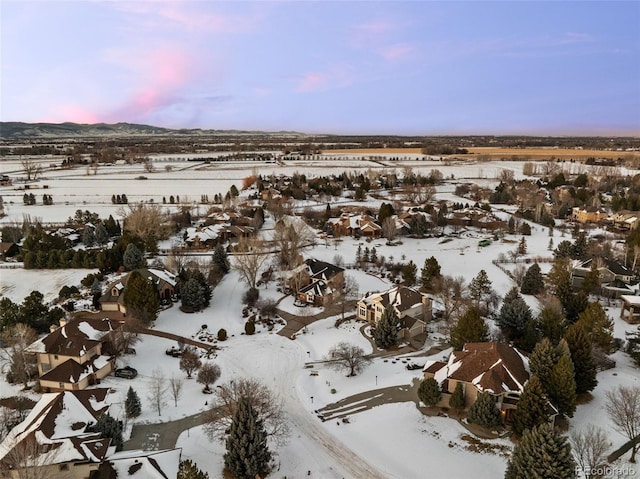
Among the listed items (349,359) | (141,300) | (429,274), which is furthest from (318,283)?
(141,300)

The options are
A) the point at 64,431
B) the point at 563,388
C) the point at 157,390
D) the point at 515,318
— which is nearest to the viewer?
the point at 64,431

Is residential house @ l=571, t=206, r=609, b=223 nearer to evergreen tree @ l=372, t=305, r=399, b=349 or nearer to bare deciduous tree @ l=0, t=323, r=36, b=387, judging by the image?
evergreen tree @ l=372, t=305, r=399, b=349

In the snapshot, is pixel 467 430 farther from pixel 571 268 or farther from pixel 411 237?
pixel 411 237

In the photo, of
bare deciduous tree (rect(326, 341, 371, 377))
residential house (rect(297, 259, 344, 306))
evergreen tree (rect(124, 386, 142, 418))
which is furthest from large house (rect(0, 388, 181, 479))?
residential house (rect(297, 259, 344, 306))

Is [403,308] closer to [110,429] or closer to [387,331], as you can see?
[387,331]

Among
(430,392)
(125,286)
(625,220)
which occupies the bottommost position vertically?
(430,392)

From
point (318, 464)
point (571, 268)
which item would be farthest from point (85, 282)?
point (571, 268)
